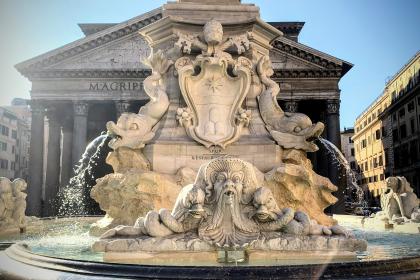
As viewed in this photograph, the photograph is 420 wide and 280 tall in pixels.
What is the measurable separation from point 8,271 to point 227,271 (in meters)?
2.05

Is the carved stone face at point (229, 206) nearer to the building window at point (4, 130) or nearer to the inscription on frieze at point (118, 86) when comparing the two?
the inscription on frieze at point (118, 86)

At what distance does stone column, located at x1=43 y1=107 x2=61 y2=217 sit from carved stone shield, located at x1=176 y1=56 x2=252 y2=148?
31.3m

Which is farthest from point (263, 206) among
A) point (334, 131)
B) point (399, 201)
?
point (334, 131)

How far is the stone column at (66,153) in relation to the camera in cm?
3819

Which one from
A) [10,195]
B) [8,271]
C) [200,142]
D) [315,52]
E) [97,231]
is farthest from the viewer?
[315,52]

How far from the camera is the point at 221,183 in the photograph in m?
4.71

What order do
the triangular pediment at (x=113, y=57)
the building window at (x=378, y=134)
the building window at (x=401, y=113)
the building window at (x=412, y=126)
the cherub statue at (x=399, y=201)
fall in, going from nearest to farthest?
the cherub statue at (x=399, y=201) < the triangular pediment at (x=113, y=57) < the building window at (x=412, y=126) < the building window at (x=401, y=113) < the building window at (x=378, y=134)

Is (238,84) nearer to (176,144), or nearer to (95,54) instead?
(176,144)

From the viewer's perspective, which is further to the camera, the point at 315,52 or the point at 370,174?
the point at 370,174

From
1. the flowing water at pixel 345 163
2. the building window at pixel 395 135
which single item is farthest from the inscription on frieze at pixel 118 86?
the building window at pixel 395 135

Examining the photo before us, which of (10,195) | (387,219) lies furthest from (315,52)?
(10,195)

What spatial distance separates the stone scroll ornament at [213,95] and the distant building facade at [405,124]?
47510 millimetres

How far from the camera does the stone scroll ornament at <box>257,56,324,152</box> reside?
7164mm

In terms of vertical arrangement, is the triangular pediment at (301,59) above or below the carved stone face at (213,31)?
above
